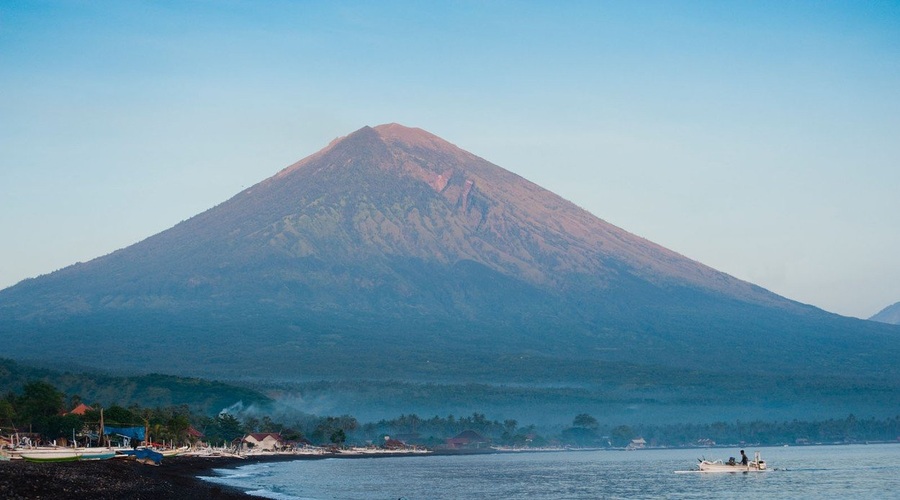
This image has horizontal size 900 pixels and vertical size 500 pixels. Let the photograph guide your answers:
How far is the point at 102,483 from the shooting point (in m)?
42.7

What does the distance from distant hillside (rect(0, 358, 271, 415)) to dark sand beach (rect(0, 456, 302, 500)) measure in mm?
55736

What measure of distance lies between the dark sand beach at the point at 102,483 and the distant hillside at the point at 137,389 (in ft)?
183

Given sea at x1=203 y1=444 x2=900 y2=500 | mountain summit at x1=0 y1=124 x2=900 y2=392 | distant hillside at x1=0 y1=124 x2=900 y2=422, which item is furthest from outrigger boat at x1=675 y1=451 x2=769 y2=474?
mountain summit at x1=0 y1=124 x2=900 y2=392

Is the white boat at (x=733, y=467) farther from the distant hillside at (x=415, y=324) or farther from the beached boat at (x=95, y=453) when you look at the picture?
the distant hillside at (x=415, y=324)

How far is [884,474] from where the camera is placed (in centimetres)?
6850

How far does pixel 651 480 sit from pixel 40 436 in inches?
1416

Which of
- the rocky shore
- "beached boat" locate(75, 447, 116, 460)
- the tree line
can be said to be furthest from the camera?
the tree line

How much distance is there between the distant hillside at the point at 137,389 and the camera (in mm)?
116000

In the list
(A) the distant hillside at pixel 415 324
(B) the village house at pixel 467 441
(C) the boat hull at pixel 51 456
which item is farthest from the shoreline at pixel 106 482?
(A) the distant hillside at pixel 415 324

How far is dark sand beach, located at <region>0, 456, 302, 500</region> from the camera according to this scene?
36438 millimetres

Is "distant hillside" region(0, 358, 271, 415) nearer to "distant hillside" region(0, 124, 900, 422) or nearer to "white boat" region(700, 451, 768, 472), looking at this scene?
"distant hillside" region(0, 124, 900, 422)

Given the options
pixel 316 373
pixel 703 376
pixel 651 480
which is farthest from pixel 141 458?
pixel 703 376

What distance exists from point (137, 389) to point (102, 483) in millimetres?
83422

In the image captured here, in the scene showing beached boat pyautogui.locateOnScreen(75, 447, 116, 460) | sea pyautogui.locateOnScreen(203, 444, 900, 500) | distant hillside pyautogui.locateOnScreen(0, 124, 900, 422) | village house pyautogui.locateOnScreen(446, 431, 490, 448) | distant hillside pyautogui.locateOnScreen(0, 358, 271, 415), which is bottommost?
sea pyautogui.locateOnScreen(203, 444, 900, 500)
